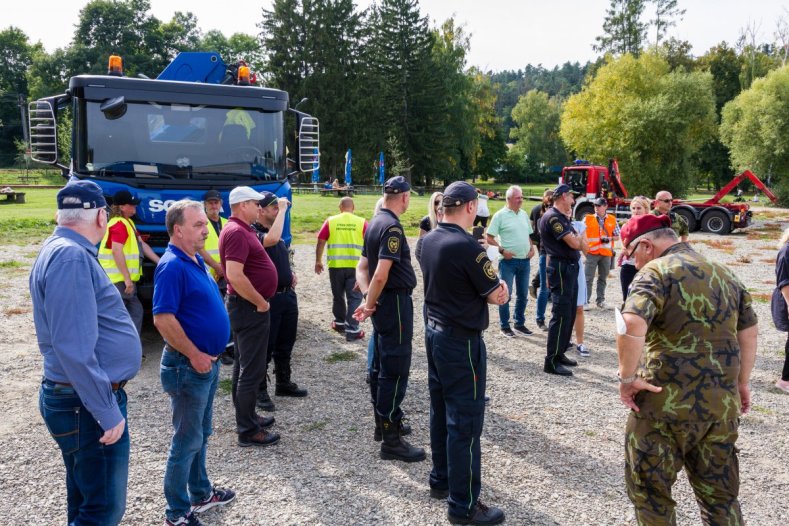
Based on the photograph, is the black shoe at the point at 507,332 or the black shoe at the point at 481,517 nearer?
the black shoe at the point at 481,517

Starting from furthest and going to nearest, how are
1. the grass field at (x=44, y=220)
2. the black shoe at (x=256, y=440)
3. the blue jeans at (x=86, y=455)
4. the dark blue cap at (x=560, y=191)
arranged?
the grass field at (x=44, y=220)
the dark blue cap at (x=560, y=191)
the black shoe at (x=256, y=440)
the blue jeans at (x=86, y=455)

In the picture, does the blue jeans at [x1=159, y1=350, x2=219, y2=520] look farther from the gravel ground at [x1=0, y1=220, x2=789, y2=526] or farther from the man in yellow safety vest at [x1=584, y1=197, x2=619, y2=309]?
the man in yellow safety vest at [x1=584, y1=197, x2=619, y2=309]

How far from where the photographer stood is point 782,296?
544cm

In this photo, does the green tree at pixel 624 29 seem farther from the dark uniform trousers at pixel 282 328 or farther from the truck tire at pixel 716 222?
the dark uniform trousers at pixel 282 328

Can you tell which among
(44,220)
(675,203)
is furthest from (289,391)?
(675,203)

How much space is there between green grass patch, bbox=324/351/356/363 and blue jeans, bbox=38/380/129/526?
415cm

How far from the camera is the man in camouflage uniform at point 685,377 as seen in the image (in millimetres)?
2693

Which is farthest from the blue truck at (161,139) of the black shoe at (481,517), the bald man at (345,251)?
the black shoe at (481,517)

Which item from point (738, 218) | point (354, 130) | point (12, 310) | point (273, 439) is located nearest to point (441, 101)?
point (354, 130)

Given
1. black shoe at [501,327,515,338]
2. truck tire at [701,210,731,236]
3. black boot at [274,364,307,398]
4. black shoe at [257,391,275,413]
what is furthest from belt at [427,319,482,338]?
truck tire at [701,210,731,236]

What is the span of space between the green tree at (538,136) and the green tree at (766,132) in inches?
1694

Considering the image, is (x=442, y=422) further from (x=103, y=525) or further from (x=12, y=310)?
(x=12, y=310)

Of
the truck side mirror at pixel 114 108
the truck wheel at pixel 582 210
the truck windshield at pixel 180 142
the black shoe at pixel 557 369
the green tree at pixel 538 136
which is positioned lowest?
the black shoe at pixel 557 369

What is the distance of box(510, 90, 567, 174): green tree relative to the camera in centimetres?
7625
